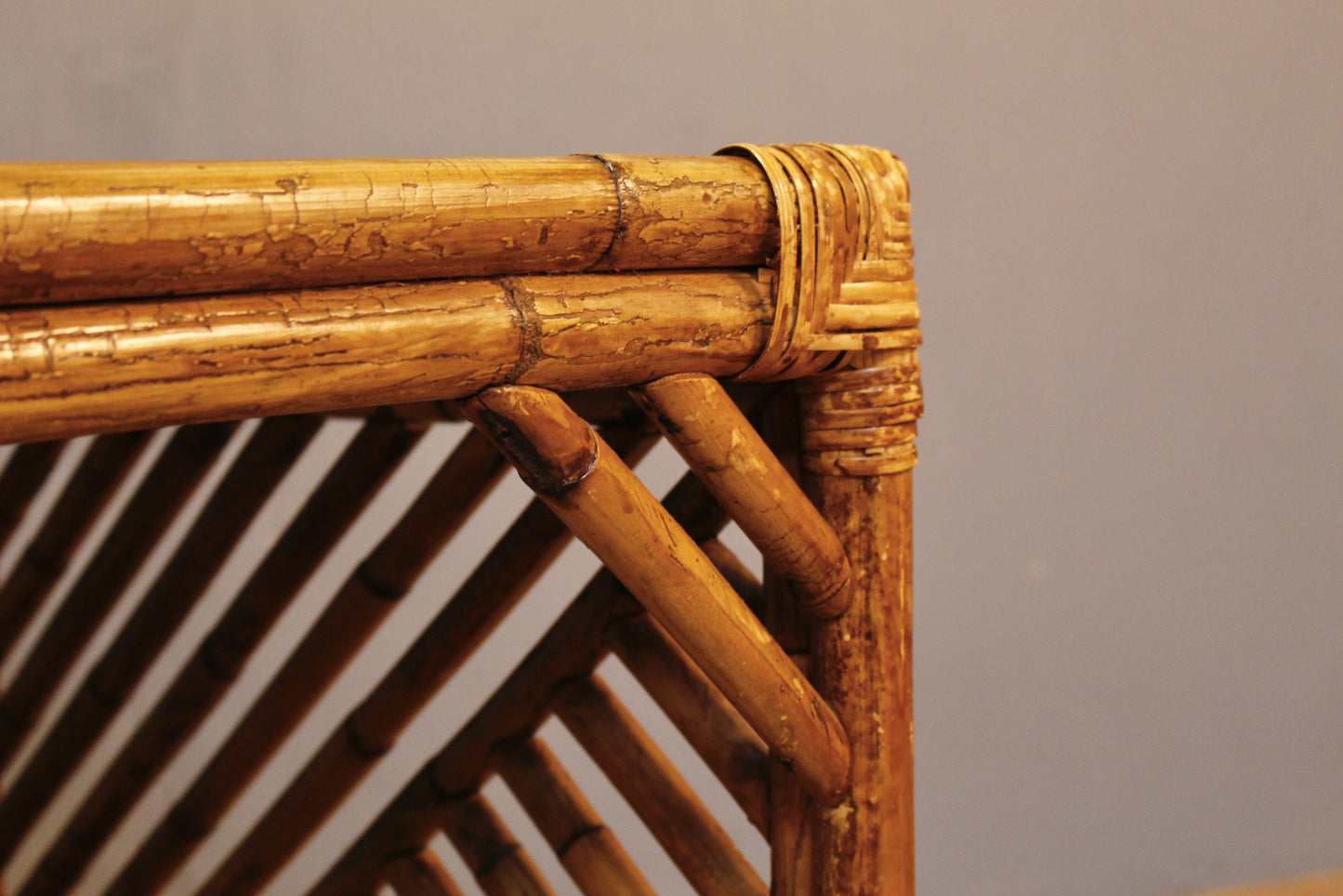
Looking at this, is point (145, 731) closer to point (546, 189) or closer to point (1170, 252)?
point (546, 189)

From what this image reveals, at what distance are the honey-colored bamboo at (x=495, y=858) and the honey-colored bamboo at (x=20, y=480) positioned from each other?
59cm

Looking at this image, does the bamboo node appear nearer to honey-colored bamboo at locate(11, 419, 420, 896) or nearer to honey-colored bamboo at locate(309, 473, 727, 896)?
honey-colored bamboo at locate(309, 473, 727, 896)

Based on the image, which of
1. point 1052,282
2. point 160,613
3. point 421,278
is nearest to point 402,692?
point 160,613

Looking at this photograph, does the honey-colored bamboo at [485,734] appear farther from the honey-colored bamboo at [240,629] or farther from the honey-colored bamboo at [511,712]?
the honey-colored bamboo at [240,629]

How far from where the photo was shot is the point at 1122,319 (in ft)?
5.02

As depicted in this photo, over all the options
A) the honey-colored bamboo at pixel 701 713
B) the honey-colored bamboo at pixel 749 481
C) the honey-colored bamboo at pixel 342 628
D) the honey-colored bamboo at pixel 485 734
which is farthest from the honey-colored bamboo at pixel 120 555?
the honey-colored bamboo at pixel 749 481

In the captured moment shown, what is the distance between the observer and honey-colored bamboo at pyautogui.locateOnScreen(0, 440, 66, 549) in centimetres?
113

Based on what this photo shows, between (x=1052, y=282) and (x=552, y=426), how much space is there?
122 centimetres

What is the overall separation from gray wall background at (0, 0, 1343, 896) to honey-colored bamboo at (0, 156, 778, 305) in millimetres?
972

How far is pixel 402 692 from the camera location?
31.8 inches

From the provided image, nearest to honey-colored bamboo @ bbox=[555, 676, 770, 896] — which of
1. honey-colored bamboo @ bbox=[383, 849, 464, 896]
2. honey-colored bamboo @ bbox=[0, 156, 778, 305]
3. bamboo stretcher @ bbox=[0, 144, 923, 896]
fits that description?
bamboo stretcher @ bbox=[0, 144, 923, 896]

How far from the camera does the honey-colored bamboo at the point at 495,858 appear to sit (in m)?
0.83

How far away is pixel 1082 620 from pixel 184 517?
4.34 ft

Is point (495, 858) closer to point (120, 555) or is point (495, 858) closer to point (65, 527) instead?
point (120, 555)
